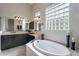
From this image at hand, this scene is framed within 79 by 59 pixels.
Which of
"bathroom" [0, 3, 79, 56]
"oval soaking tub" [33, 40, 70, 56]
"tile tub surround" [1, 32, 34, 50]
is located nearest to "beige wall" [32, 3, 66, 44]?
"bathroom" [0, 3, 79, 56]

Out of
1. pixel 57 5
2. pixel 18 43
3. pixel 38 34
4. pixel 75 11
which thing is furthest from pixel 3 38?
pixel 75 11

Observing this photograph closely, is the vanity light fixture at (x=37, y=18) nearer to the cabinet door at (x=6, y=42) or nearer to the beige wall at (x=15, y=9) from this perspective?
the beige wall at (x=15, y=9)

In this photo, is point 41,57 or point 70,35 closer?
point 41,57

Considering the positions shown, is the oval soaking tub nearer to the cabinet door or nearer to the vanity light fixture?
the vanity light fixture

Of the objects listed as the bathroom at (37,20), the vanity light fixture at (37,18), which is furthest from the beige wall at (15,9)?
the vanity light fixture at (37,18)

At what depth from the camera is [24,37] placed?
2029mm

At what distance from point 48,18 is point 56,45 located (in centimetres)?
64

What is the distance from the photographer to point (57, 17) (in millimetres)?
2045

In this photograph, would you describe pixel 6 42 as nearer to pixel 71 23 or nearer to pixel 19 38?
pixel 19 38

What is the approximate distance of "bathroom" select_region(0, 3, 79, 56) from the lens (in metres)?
1.88

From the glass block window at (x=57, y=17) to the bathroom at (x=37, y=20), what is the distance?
5 cm

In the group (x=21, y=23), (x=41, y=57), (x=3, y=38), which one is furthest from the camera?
(x=3, y=38)

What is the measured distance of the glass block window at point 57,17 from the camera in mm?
1947

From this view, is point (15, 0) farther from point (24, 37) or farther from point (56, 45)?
point (56, 45)
